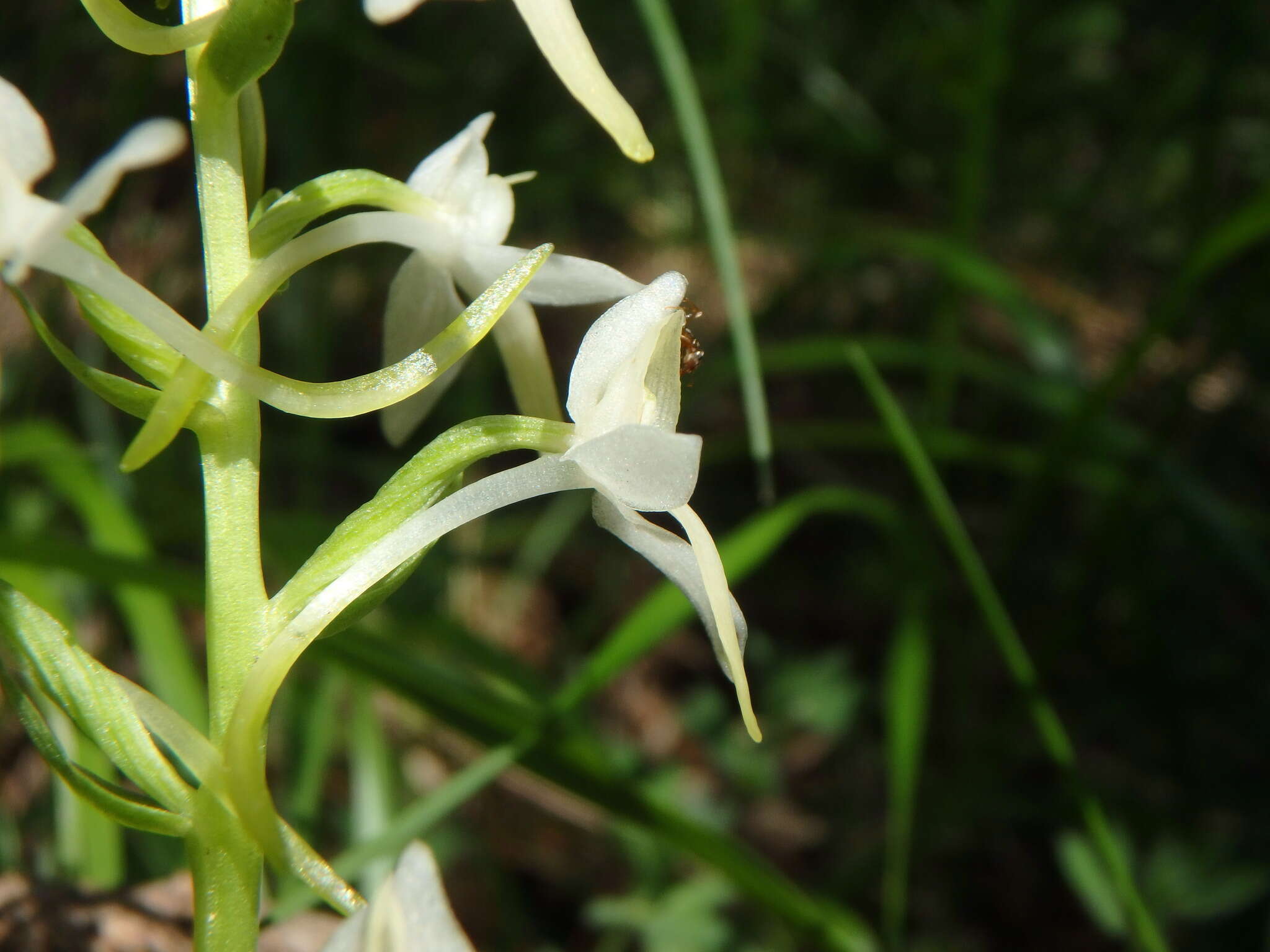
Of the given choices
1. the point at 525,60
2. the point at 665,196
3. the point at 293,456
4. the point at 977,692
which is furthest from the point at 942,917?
the point at 525,60

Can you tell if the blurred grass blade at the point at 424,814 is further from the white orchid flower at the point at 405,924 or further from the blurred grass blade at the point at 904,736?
the blurred grass blade at the point at 904,736

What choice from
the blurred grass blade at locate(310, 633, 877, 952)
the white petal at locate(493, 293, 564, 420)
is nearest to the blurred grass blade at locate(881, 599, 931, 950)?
the blurred grass blade at locate(310, 633, 877, 952)

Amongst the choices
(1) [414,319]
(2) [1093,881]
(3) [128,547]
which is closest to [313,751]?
(3) [128,547]

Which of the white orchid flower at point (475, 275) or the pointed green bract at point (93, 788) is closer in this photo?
the pointed green bract at point (93, 788)

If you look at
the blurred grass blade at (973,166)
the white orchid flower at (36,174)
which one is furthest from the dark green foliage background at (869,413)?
the white orchid flower at (36,174)

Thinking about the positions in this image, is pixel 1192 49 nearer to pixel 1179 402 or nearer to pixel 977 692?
pixel 1179 402
